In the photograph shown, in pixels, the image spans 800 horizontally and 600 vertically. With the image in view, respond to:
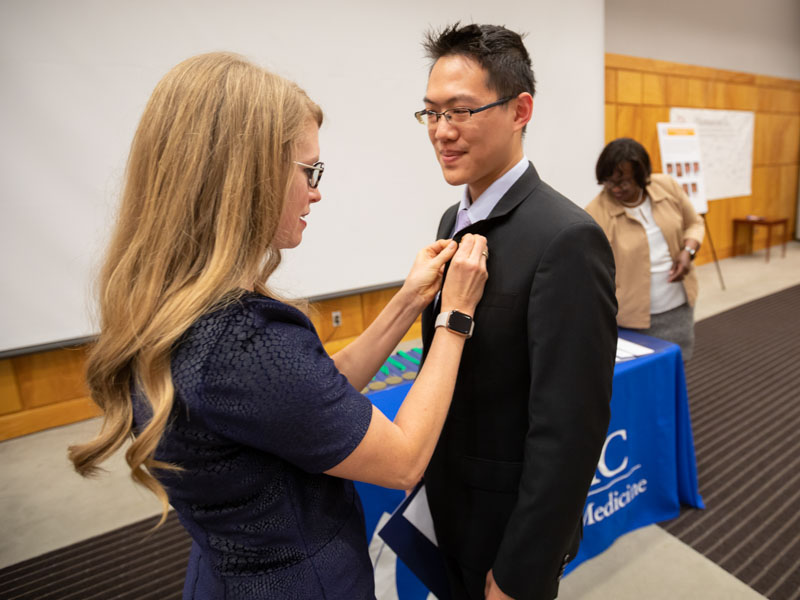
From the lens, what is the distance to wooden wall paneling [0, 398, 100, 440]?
320 cm

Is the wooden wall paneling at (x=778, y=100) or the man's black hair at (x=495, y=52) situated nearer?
the man's black hair at (x=495, y=52)

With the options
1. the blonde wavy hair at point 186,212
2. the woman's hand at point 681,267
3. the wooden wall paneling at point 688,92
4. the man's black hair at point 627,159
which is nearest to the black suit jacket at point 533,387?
the blonde wavy hair at point 186,212

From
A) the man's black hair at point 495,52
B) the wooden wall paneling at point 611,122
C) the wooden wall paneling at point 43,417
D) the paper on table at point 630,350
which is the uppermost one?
the wooden wall paneling at point 611,122

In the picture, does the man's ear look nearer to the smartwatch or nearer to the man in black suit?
the man in black suit

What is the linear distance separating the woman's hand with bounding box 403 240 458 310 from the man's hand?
590 millimetres

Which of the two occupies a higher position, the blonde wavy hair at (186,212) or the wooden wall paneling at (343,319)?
the blonde wavy hair at (186,212)

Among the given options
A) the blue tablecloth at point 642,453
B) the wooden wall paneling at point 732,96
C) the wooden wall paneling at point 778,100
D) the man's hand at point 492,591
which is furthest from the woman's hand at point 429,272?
the wooden wall paneling at point 778,100

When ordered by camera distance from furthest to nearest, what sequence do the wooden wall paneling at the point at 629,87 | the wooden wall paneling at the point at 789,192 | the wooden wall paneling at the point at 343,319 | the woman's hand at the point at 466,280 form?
the wooden wall paneling at the point at 789,192
the wooden wall paneling at the point at 629,87
the wooden wall paneling at the point at 343,319
the woman's hand at the point at 466,280

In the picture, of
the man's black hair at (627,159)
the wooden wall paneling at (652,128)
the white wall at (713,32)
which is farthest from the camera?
the wooden wall paneling at (652,128)

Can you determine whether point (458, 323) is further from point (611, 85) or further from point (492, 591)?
point (611, 85)

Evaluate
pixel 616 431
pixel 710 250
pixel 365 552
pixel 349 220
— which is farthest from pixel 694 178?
pixel 365 552

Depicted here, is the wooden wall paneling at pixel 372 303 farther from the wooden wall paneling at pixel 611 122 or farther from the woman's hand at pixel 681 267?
the wooden wall paneling at pixel 611 122

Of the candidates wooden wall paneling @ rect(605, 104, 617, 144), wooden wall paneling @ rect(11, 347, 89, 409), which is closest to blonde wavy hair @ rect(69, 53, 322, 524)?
wooden wall paneling @ rect(11, 347, 89, 409)

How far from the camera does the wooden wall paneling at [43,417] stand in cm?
320
